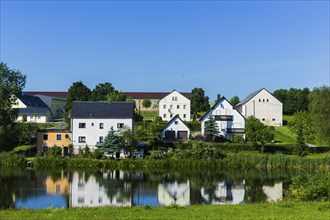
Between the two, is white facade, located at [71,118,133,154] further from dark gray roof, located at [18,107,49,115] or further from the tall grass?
dark gray roof, located at [18,107,49,115]

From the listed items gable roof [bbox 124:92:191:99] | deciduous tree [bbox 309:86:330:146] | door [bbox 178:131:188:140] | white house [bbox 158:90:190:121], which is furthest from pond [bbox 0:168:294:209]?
gable roof [bbox 124:92:191:99]

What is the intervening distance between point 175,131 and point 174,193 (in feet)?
77.1

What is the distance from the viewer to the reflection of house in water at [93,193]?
17234 millimetres

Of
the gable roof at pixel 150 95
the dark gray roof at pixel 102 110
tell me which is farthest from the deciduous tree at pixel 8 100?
the gable roof at pixel 150 95

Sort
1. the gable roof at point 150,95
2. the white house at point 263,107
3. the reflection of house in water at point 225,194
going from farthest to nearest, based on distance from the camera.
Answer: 1. the gable roof at point 150,95
2. the white house at point 263,107
3. the reflection of house in water at point 225,194

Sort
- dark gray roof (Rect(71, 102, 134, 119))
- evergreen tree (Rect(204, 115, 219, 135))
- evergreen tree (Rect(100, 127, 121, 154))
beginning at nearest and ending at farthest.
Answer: evergreen tree (Rect(100, 127, 121, 154))
dark gray roof (Rect(71, 102, 134, 119))
evergreen tree (Rect(204, 115, 219, 135))

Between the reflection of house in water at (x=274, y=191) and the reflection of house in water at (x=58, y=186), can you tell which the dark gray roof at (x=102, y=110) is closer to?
the reflection of house in water at (x=58, y=186)

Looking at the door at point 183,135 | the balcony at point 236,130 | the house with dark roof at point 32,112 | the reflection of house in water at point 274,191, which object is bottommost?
the reflection of house in water at point 274,191

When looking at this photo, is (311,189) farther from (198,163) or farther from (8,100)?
(8,100)

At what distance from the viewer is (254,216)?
36.3ft

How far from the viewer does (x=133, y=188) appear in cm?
2191

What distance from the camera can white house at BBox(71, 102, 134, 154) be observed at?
3916cm

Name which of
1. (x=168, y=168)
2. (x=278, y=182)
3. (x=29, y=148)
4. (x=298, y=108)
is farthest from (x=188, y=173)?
(x=298, y=108)

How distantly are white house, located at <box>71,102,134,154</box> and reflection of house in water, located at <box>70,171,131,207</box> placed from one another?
43.1 feet
